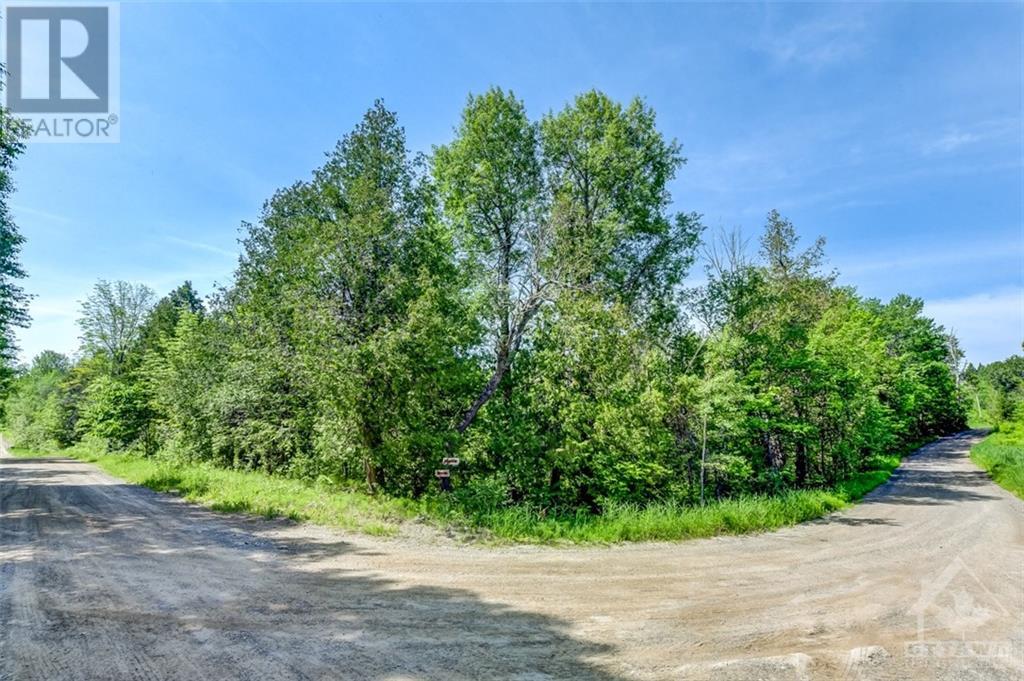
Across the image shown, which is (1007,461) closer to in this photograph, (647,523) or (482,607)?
(647,523)

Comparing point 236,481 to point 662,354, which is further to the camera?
point 662,354

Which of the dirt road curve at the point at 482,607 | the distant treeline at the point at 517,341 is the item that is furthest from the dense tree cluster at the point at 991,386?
the dirt road curve at the point at 482,607

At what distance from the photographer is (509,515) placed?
411 inches

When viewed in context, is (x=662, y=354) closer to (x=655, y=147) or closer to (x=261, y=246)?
(x=655, y=147)

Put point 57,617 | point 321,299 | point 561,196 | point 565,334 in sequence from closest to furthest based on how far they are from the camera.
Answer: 1. point 57,617
2. point 321,299
3. point 565,334
4. point 561,196

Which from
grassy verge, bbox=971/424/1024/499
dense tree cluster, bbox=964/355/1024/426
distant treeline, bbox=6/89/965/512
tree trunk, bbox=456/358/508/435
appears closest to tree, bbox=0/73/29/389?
distant treeline, bbox=6/89/965/512

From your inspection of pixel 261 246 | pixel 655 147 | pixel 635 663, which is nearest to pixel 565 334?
pixel 655 147

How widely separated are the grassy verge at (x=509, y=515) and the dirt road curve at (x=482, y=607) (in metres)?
0.70

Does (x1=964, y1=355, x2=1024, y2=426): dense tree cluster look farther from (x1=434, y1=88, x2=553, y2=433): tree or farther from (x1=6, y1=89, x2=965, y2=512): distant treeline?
(x1=434, y1=88, x2=553, y2=433): tree

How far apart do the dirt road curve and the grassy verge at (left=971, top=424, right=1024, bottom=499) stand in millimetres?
14393

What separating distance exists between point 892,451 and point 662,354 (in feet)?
109

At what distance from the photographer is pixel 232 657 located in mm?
4285

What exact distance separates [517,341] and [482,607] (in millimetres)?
9491

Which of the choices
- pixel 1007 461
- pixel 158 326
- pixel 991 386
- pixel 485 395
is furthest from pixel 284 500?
pixel 991 386
